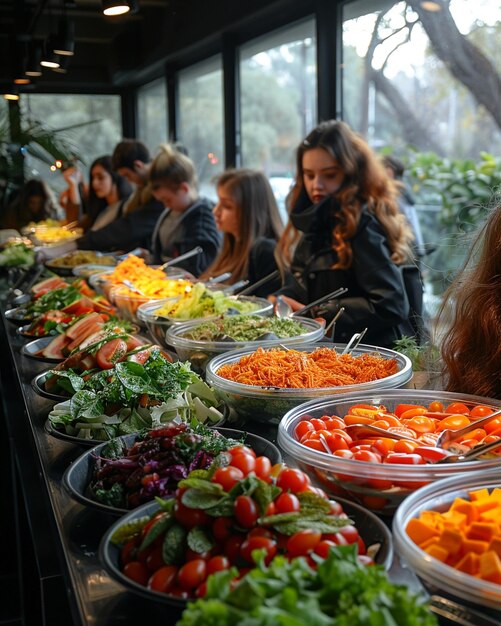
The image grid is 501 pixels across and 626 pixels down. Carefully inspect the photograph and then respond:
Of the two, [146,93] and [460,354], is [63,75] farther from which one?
[460,354]

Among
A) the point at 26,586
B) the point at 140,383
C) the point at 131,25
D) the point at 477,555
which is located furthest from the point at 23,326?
the point at 131,25

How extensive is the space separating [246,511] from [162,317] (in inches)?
68.5

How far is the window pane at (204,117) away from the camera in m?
7.25

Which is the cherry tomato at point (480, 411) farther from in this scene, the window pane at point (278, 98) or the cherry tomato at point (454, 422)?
the window pane at point (278, 98)

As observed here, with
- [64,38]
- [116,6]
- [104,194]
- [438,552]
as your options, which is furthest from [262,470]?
[104,194]

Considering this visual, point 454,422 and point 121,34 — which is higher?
point 121,34

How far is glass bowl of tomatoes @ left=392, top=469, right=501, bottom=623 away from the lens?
36.8 inches

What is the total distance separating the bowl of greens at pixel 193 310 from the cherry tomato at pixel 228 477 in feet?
5.02

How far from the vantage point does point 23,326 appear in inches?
129

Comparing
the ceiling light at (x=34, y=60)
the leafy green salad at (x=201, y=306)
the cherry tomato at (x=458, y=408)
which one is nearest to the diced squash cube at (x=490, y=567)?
the cherry tomato at (x=458, y=408)

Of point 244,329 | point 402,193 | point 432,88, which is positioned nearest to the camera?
point 244,329

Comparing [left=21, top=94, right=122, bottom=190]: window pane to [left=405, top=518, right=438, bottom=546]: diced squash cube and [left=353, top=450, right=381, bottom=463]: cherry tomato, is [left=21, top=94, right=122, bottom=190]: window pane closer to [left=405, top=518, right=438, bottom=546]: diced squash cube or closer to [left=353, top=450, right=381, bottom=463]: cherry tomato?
[left=353, top=450, right=381, bottom=463]: cherry tomato

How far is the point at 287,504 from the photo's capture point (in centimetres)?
107

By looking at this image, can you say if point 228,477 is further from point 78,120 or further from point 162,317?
point 78,120
